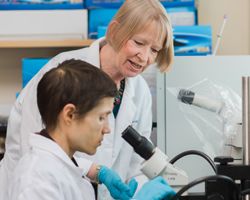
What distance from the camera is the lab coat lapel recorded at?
144 cm

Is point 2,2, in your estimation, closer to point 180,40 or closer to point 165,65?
point 180,40

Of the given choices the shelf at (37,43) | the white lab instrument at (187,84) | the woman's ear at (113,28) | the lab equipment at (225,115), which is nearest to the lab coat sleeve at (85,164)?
the lab equipment at (225,115)

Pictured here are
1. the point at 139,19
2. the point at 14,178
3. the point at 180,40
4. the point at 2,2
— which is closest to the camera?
the point at 14,178

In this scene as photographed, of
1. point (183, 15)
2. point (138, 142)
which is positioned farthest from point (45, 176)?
point (183, 15)

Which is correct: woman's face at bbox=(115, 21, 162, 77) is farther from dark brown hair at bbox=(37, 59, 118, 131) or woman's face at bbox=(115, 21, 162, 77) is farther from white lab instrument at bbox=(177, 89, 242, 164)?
dark brown hair at bbox=(37, 59, 118, 131)

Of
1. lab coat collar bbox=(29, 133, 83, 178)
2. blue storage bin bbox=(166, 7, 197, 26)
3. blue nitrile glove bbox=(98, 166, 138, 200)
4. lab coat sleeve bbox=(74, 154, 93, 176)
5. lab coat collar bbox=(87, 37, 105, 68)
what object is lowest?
blue nitrile glove bbox=(98, 166, 138, 200)

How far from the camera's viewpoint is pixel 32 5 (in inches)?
104

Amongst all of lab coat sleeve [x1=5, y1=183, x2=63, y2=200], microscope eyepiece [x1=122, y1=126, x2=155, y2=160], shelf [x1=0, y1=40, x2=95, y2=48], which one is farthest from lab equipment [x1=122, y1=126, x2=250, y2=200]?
shelf [x1=0, y1=40, x2=95, y2=48]

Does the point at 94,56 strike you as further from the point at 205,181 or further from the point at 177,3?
the point at 177,3

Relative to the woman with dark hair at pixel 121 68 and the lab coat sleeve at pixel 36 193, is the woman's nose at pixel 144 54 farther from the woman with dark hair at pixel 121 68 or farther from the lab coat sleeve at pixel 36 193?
the lab coat sleeve at pixel 36 193

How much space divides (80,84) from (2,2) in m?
2.04

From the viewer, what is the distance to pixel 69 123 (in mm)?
909

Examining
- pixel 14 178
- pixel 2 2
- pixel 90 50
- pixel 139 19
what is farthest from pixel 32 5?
pixel 14 178

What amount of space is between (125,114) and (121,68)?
0.20m
